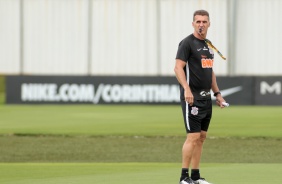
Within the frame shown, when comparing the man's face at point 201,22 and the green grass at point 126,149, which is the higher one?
the man's face at point 201,22

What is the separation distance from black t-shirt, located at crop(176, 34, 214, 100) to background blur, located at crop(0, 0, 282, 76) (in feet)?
83.9

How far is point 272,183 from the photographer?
11.6 metres

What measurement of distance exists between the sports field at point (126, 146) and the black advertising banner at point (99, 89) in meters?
3.23

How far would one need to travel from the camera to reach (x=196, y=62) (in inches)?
451

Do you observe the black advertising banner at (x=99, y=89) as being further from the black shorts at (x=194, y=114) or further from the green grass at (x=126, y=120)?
the black shorts at (x=194, y=114)

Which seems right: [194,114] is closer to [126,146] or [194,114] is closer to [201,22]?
[201,22]

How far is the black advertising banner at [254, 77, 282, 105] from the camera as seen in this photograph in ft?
105

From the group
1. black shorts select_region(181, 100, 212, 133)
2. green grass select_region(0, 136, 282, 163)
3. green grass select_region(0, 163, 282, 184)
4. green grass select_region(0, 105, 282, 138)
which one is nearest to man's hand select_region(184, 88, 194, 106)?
black shorts select_region(181, 100, 212, 133)

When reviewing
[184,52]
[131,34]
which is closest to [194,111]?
[184,52]

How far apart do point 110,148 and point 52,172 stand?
4.48m

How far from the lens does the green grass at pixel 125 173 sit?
479 inches

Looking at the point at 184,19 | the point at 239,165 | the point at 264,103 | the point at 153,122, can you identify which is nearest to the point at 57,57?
the point at 184,19

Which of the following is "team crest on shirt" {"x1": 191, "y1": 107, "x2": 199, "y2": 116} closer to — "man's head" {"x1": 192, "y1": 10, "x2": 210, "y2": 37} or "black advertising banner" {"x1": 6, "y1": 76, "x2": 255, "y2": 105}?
"man's head" {"x1": 192, "y1": 10, "x2": 210, "y2": 37}

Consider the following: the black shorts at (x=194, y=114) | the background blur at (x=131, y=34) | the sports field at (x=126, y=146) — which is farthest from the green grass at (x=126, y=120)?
the black shorts at (x=194, y=114)
